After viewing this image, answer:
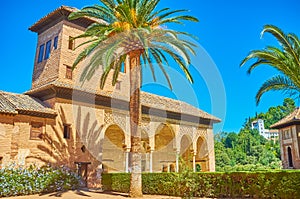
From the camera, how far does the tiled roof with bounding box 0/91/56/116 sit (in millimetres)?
15284

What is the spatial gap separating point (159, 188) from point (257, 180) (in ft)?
17.2

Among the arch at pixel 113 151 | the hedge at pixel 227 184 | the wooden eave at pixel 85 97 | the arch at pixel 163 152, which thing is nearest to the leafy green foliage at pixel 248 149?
the arch at pixel 163 152

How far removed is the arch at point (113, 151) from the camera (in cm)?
2225

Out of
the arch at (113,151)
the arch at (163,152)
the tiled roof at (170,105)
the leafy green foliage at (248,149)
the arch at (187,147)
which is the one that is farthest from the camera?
the leafy green foliage at (248,149)

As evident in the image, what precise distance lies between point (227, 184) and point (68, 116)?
34.3ft

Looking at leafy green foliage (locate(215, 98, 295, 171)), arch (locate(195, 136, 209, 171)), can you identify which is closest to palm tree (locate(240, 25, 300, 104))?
arch (locate(195, 136, 209, 171))

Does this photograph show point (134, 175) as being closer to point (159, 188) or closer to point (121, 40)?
point (159, 188)

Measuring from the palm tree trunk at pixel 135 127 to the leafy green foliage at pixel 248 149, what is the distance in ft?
107

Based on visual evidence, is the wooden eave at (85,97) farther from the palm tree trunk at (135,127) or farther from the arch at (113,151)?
the palm tree trunk at (135,127)

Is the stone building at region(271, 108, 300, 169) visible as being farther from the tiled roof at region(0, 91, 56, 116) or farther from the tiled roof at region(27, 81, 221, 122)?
the tiled roof at region(0, 91, 56, 116)

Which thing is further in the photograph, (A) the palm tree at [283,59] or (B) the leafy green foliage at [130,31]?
(B) the leafy green foliage at [130,31]

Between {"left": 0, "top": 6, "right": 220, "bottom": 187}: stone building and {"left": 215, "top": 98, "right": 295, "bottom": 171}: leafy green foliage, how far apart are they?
969 inches

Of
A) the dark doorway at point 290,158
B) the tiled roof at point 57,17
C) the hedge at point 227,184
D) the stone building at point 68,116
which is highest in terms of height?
the tiled roof at point 57,17

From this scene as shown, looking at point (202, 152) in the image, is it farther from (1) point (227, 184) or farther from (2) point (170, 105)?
(1) point (227, 184)
